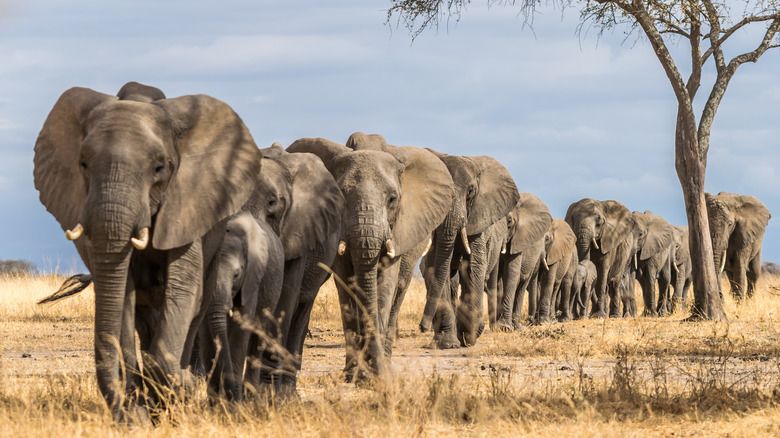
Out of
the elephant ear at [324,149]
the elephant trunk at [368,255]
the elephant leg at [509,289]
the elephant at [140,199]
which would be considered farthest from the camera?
the elephant leg at [509,289]

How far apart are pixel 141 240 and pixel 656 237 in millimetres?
24615

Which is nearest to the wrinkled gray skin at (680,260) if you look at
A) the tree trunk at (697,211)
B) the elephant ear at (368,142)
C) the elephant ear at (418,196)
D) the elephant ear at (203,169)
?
the tree trunk at (697,211)

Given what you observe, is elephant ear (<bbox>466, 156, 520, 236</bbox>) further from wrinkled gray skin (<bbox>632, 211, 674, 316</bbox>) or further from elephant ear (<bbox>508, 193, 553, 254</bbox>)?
wrinkled gray skin (<bbox>632, 211, 674, 316</bbox>)

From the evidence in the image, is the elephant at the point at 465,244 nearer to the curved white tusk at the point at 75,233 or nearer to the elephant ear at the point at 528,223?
the elephant ear at the point at 528,223

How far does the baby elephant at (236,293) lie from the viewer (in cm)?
736

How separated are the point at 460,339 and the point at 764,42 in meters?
8.44

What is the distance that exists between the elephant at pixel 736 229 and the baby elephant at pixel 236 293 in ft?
60.8

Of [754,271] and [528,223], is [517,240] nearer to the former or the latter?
[528,223]

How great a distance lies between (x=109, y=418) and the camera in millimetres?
6109

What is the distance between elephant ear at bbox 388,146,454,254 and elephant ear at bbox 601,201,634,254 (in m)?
→ 14.6

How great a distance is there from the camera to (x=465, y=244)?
14273 millimetres

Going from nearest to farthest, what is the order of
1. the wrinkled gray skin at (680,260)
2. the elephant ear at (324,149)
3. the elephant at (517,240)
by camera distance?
the elephant ear at (324,149)
the elephant at (517,240)
the wrinkled gray skin at (680,260)

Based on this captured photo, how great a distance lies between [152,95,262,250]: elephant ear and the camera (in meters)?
6.54

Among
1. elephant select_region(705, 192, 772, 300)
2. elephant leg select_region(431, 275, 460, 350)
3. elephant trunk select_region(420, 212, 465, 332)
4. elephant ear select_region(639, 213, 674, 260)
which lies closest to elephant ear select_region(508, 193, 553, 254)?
elephant leg select_region(431, 275, 460, 350)
